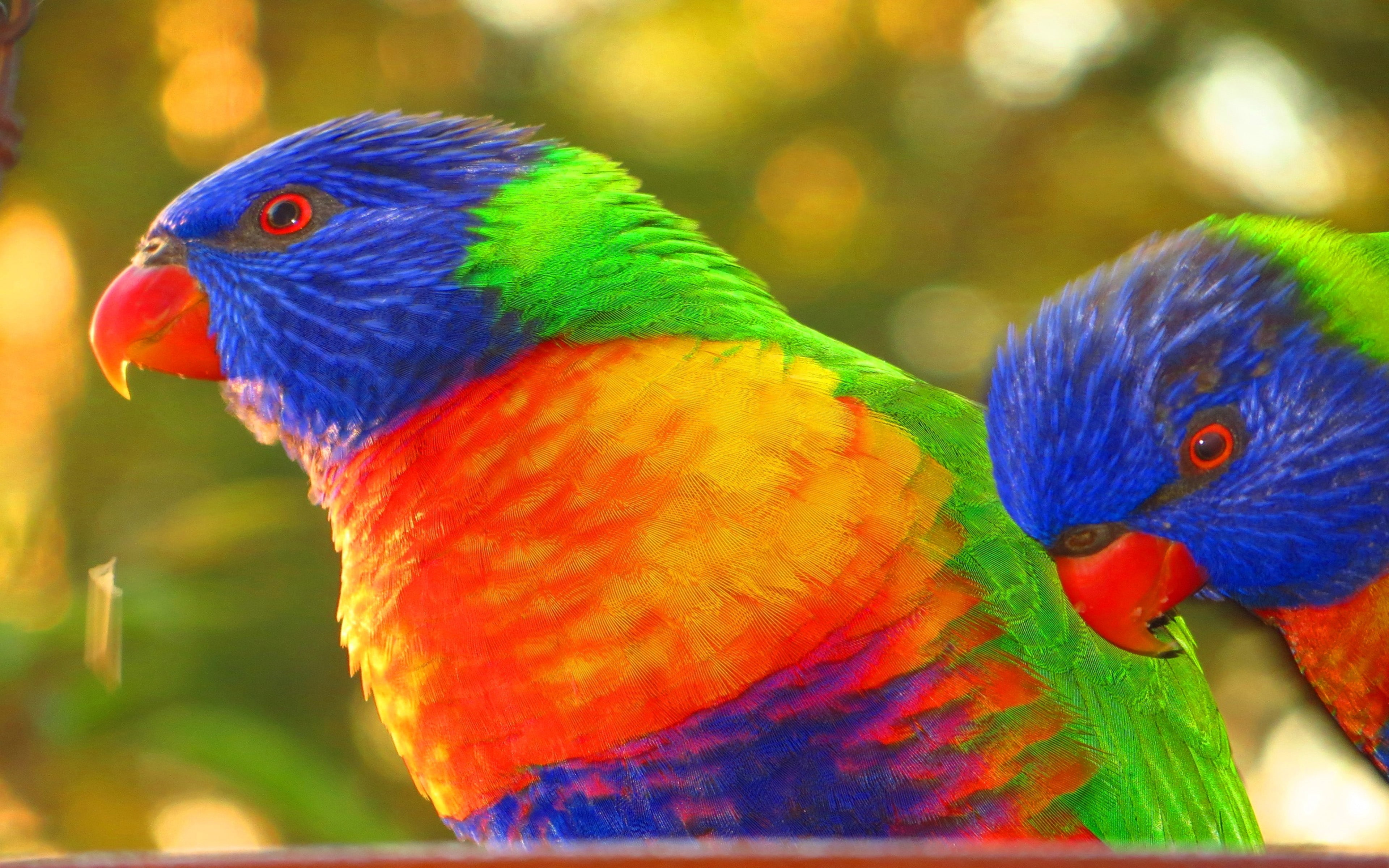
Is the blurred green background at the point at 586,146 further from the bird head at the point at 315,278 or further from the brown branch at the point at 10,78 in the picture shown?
the brown branch at the point at 10,78

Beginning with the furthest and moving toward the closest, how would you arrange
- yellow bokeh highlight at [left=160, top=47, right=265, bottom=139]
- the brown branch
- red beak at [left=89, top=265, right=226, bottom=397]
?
yellow bokeh highlight at [left=160, top=47, right=265, bottom=139], red beak at [left=89, top=265, right=226, bottom=397], the brown branch

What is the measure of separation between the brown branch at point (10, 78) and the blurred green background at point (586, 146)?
2415 millimetres

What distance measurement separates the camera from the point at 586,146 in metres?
4.03

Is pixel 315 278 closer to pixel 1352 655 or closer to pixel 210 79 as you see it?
pixel 1352 655

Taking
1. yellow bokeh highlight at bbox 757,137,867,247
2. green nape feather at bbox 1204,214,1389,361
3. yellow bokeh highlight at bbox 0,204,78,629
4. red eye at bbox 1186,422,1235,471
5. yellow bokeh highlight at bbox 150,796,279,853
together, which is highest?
green nape feather at bbox 1204,214,1389,361

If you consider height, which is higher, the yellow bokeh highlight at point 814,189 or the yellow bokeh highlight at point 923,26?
the yellow bokeh highlight at point 923,26

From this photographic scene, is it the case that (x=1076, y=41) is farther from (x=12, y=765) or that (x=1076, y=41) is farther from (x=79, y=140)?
(x=12, y=765)

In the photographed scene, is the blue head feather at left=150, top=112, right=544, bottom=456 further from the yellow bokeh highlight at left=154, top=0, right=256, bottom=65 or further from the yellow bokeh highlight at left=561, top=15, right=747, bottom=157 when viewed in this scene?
the yellow bokeh highlight at left=154, top=0, right=256, bottom=65

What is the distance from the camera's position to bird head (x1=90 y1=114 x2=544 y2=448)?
1.83 m

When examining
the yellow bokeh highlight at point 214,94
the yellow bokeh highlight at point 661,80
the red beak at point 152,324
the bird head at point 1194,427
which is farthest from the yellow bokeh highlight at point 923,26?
the red beak at point 152,324

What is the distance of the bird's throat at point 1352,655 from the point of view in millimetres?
1755

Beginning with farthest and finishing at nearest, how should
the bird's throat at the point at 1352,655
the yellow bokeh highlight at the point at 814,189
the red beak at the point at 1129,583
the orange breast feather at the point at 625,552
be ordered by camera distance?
1. the yellow bokeh highlight at the point at 814,189
2. the bird's throat at the point at 1352,655
3. the red beak at the point at 1129,583
4. the orange breast feather at the point at 625,552

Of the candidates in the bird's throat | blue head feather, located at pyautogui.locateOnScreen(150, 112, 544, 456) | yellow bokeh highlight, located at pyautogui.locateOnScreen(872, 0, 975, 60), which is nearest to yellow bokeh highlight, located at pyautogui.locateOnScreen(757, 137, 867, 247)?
yellow bokeh highlight, located at pyautogui.locateOnScreen(872, 0, 975, 60)

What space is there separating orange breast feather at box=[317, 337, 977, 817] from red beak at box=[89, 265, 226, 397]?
18.0 inches
